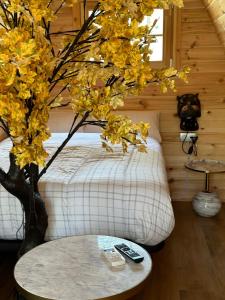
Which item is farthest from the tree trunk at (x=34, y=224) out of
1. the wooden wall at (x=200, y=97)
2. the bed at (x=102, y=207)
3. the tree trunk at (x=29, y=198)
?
the wooden wall at (x=200, y=97)

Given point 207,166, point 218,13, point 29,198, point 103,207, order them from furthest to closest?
point 207,166
point 218,13
point 103,207
point 29,198

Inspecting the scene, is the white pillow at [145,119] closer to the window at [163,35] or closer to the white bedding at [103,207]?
the window at [163,35]

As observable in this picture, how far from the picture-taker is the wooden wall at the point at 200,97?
11.0 feet

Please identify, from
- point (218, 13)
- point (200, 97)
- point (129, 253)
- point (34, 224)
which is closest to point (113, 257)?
point (129, 253)

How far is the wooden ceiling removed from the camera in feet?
8.77

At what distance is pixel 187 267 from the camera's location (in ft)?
7.44

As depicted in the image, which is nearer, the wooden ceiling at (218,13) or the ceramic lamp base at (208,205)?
the wooden ceiling at (218,13)

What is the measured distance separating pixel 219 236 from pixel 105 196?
1.24 meters

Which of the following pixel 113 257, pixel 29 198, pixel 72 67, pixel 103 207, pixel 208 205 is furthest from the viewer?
pixel 208 205

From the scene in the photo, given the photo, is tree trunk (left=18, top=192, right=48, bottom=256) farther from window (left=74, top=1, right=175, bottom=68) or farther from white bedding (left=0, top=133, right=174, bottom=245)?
window (left=74, top=1, right=175, bottom=68)

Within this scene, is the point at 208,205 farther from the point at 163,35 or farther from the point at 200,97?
the point at 163,35

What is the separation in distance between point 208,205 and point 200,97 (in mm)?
1096

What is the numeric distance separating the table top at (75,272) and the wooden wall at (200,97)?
6.96ft

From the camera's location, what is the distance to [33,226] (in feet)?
5.34
